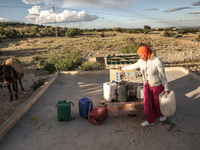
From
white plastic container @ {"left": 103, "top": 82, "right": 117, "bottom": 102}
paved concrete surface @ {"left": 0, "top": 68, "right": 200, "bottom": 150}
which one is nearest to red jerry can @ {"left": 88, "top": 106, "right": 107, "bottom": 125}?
paved concrete surface @ {"left": 0, "top": 68, "right": 200, "bottom": 150}

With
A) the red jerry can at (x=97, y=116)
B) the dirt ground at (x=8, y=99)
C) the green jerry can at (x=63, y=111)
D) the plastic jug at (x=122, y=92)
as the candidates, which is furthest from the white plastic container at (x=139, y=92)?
the dirt ground at (x=8, y=99)

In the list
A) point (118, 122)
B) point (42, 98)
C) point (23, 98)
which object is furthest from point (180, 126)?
point (23, 98)

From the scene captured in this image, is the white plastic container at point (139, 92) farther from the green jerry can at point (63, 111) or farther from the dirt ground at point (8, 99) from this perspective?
the dirt ground at point (8, 99)

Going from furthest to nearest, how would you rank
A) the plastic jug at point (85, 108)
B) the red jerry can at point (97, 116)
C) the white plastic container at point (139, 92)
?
the white plastic container at point (139, 92), the plastic jug at point (85, 108), the red jerry can at point (97, 116)

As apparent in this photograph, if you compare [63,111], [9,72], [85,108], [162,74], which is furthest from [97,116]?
[9,72]

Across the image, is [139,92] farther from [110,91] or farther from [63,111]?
[63,111]

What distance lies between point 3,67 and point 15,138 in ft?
10.9

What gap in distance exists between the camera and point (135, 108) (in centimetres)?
417

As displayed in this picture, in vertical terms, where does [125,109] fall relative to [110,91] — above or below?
below

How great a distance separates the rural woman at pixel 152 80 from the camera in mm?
3445

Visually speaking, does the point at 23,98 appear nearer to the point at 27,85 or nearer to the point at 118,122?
the point at 27,85

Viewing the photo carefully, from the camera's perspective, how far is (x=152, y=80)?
3559 mm

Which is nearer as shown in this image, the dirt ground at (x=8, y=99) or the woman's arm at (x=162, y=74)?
the woman's arm at (x=162, y=74)

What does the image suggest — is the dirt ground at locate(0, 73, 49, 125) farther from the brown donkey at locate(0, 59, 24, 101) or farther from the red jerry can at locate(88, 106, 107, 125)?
the red jerry can at locate(88, 106, 107, 125)
